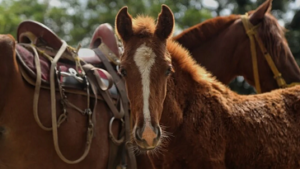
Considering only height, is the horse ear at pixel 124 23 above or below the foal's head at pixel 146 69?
above

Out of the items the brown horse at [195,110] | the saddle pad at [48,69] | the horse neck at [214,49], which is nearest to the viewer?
the brown horse at [195,110]

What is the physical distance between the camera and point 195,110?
372cm

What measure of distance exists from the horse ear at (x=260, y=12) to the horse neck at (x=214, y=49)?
25cm

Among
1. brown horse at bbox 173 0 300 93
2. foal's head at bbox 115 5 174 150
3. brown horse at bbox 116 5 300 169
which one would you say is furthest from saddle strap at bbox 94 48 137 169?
brown horse at bbox 173 0 300 93

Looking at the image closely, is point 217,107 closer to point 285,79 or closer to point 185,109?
point 185,109

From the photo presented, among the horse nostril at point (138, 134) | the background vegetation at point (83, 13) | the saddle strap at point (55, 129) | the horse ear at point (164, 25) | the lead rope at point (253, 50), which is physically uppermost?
the background vegetation at point (83, 13)

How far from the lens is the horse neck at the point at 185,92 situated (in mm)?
3682

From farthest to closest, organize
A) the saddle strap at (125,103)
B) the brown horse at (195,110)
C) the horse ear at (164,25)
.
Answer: the saddle strap at (125,103), the horse ear at (164,25), the brown horse at (195,110)

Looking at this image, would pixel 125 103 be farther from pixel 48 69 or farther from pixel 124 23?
pixel 124 23

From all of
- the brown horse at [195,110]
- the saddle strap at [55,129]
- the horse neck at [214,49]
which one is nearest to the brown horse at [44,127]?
the saddle strap at [55,129]

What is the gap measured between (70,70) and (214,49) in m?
1.74

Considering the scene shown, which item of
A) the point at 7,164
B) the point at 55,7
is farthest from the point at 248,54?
the point at 55,7

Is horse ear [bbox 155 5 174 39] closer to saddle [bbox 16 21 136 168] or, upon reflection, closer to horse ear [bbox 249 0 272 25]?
saddle [bbox 16 21 136 168]

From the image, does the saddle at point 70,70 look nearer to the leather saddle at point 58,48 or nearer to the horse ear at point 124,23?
the leather saddle at point 58,48
